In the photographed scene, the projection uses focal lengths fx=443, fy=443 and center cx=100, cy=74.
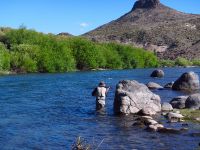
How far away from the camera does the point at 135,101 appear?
36.5m

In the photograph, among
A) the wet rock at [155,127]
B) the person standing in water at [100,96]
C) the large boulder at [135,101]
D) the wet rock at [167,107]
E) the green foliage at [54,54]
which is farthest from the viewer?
the green foliage at [54,54]

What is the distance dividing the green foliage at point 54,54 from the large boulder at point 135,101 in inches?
3056

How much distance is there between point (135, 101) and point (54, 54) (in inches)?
3669

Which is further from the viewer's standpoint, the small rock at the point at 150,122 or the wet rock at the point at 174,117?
the wet rock at the point at 174,117

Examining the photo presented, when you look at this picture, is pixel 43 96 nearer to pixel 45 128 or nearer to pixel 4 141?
pixel 45 128

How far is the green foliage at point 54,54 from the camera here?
11603cm

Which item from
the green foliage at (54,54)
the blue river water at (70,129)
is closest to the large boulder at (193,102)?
the blue river water at (70,129)

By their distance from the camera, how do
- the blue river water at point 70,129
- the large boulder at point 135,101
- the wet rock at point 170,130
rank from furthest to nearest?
the large boulder at point 135,101
the wet rock at point 170,130
the blue river water at point 70,129

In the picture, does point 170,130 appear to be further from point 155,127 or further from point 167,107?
point 167,107

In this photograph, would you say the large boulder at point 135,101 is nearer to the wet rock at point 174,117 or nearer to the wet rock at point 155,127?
the wet rock at point 174,117

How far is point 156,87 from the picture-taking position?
60.2m

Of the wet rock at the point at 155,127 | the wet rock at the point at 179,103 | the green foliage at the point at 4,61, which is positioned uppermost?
the green foliage at the point at 4,61

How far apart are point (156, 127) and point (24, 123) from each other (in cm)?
1004

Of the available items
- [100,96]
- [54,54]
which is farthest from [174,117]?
[54,54]
